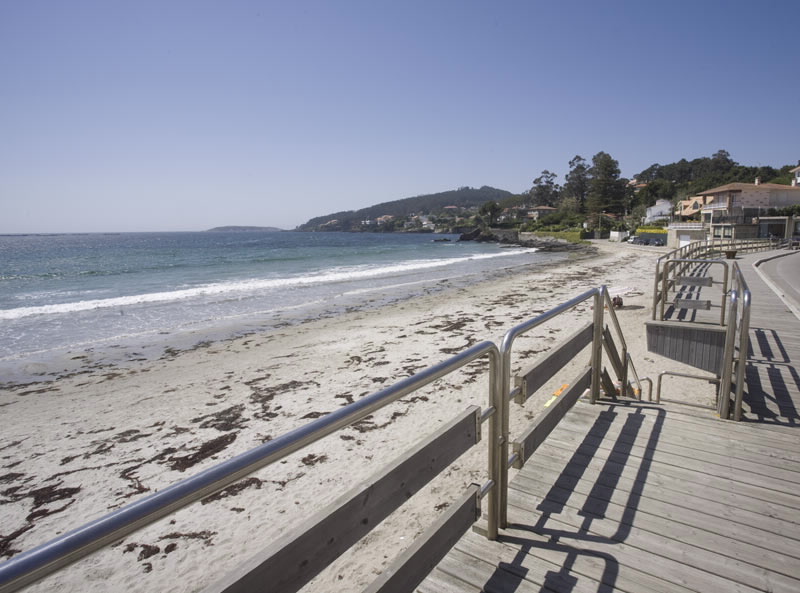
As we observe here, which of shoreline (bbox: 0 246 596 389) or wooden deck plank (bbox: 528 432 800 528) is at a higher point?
wooden deck plank (bbox: 528 432 800 528)

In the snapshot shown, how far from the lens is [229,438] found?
6812mm

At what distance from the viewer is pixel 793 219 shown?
43656mm

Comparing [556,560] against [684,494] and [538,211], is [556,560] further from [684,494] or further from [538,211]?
[538,211]

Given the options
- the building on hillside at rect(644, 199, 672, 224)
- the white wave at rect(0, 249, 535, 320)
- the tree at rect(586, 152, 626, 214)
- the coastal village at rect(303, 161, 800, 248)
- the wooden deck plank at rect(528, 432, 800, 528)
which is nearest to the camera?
the wooden deck plank at rect(528, 432, 800, 528)

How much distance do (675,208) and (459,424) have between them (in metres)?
92.3

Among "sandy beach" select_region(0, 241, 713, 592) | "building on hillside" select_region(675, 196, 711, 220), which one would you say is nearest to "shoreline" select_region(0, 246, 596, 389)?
"sandy beach" select_region(0, 241, 713, 592)

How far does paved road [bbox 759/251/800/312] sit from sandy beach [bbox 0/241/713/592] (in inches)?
138

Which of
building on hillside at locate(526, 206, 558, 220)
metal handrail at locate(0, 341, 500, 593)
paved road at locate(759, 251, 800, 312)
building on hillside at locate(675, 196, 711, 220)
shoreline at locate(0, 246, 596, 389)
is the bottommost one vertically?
shoreline at locate(0, 246, 596, 389)

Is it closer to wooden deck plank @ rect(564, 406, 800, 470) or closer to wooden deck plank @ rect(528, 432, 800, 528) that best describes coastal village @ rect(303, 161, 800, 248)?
wooden deck plank @ rect(564, 406, 800, 470)

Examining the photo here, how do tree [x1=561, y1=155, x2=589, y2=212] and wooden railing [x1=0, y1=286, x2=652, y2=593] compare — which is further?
tree [x1=561, y1=155, x2=589, y2=212]

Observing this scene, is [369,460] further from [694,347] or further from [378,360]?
[694,347]

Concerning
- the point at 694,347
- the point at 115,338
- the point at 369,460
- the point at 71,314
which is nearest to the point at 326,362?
the point at 369,460

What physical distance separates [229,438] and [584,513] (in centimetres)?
549

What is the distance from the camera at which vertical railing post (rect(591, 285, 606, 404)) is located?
3.83 metres
